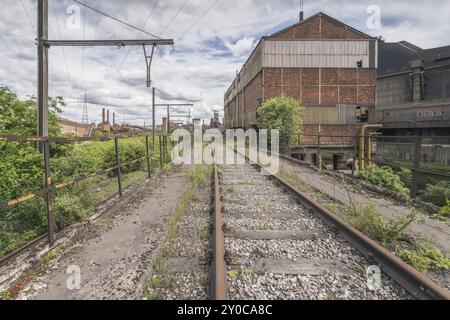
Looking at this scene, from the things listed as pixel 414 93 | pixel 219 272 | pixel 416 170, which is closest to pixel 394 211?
pixel 416 170

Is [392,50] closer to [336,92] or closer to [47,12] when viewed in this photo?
[336,92]

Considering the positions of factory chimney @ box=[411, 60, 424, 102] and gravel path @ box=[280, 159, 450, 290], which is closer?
gravel path @ box=[280, 159, 450, 290]

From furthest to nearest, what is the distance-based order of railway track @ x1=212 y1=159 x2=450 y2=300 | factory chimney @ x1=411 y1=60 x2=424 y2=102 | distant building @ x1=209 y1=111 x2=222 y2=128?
distant building @ x1=209 y1=111 x2=222 y2=128
factory chimney @ x1=411 y1=60 x2=424 y2=102
railway track @ x1=212 y1=159 x2=450 y2=300

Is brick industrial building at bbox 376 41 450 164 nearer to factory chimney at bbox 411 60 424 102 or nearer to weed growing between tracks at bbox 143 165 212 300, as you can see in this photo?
factory chimney at bbox 411 60 424 102

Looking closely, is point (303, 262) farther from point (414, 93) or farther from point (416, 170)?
point (414, 93)

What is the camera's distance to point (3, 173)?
4375 millimetres

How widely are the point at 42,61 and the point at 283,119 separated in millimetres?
16220

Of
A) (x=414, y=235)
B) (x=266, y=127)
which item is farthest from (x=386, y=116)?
(x=414, y=235)

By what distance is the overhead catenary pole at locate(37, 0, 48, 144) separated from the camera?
6324 mm

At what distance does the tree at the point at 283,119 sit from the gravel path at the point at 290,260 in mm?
14835

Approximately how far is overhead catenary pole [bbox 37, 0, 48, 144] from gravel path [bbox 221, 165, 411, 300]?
16.2ft

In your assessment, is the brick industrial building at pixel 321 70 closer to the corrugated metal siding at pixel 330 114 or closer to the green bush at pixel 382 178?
the corrugated metal siding at pixel 330 114

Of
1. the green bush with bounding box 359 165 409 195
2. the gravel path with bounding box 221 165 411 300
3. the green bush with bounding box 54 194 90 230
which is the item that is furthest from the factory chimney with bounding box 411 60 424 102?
the green bush with bounding box 54 194 90 230
